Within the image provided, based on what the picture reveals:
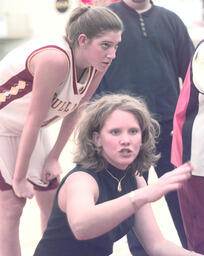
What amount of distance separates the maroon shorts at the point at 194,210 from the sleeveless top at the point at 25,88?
0.57m

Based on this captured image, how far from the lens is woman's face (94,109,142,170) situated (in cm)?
198

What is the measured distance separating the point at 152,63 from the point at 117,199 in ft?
4.49

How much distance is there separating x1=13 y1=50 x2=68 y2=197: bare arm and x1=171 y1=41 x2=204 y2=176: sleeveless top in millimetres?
470

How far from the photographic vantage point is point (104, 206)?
1.72 m

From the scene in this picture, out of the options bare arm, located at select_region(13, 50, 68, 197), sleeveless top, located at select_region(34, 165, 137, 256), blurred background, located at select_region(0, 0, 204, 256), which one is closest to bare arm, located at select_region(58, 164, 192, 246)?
sleeveless top, located at select_region(34, 165, 137, 256)

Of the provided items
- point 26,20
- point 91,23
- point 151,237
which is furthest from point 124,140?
point 26,20

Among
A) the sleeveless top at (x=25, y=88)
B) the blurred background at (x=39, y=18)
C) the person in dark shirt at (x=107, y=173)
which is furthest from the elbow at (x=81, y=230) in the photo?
the blurred background at (x=39, y=18)

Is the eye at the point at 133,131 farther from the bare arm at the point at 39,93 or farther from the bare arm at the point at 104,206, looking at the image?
the bare arm at the point at 39,93

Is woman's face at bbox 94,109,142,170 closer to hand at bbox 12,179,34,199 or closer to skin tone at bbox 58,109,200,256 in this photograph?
skin tone at bbox 58,109,200,256

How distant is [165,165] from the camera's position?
3033 mm

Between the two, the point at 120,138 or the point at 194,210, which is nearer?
the point at 120,138

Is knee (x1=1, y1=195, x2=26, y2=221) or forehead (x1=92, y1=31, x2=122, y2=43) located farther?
knee (x1=1, y1=195, x2=26, y2=221)

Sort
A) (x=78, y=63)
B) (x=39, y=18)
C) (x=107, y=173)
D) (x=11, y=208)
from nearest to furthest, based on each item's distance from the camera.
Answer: (x=107, y=173)
(x=78, y=63)
(x=11, y=208)
(x=39, y=18)

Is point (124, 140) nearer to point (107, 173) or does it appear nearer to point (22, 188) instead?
point (107, 173)
